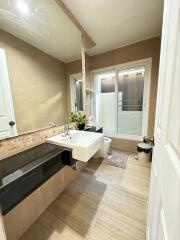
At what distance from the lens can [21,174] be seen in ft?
2.48

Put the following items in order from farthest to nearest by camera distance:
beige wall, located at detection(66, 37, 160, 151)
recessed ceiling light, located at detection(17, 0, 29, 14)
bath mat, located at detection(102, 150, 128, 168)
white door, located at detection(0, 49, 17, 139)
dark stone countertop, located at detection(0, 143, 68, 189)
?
bath mat, located at detection(102, 150, 128, 168)
beige wall, located at detection(66, 37, 160, 151)
recessed ceiling light, located at detection(17, 0, 29, 14)
white door, located at detection(0, 49, 17, 139)
dark stone countertop, located at detection(0, 143, 68, 189)

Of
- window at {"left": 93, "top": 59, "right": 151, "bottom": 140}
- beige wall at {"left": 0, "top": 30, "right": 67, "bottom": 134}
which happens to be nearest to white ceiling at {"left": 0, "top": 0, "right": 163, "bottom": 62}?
beige wall at {"left": 0, "top": 30, "right": 67, "bottom": 134}

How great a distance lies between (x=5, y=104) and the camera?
104cm

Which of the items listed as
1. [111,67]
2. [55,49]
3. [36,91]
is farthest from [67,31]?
[111,67]

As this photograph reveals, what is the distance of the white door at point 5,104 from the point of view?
40.0 inches

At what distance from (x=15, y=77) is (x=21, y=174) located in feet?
3.01

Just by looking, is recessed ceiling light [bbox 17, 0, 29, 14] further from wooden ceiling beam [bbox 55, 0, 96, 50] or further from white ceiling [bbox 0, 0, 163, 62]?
wooden ceiling beam [bbox 55, 0, 96, 50]

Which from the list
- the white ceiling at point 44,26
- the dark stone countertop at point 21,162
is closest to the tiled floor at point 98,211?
the dark stone countertop at point 21,162

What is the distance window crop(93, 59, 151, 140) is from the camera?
251 centimetres

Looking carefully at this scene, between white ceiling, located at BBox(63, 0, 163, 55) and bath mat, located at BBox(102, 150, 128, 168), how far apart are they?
2492 mm

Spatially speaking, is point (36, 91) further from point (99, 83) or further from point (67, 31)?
point (99, 83)

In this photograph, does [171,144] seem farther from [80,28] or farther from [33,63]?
[80,28]

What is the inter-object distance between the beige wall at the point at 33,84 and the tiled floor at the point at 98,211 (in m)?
1.07

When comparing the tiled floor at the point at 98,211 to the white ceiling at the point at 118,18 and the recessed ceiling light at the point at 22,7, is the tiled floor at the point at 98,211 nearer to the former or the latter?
the recessed ceiling light at the point at 22,7
